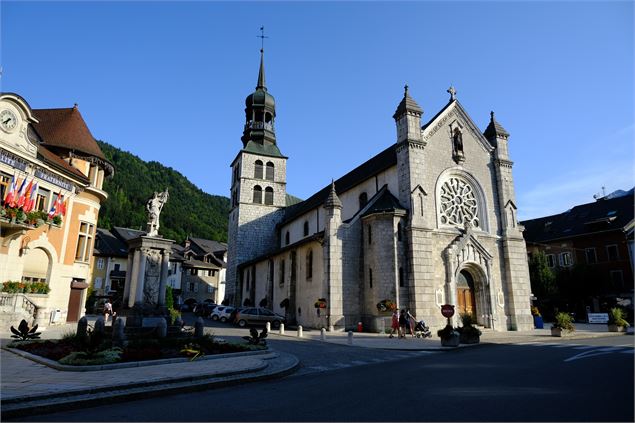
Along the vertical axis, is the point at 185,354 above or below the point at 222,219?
below

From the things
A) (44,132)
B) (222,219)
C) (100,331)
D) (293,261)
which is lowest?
(100,331)

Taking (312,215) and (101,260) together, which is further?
(101,260)

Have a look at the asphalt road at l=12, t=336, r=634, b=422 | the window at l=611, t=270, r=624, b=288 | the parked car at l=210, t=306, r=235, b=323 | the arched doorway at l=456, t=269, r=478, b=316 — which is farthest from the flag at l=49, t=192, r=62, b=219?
the window at l=611, t=270, r=624, b=288

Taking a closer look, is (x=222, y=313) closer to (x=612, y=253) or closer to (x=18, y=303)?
(x=18, y=303)

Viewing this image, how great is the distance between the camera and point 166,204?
367 ft

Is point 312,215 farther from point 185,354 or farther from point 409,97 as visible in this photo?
point 185,354

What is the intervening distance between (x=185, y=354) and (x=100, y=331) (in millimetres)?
3114

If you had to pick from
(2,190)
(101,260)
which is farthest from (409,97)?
(101,260)

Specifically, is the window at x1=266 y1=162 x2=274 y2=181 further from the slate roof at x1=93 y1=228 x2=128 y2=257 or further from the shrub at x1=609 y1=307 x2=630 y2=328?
the shrub at x1=609 y1=307 x2=630 y2=328

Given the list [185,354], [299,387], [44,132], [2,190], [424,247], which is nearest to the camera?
[299,387]

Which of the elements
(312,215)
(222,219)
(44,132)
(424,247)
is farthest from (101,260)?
(222,219)

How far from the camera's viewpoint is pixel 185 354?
12008mm

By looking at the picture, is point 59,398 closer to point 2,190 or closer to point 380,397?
point 380,397

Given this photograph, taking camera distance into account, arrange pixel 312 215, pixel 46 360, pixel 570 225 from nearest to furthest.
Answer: pixel 46 360 → pixel 312 215 → pixel 570 225
